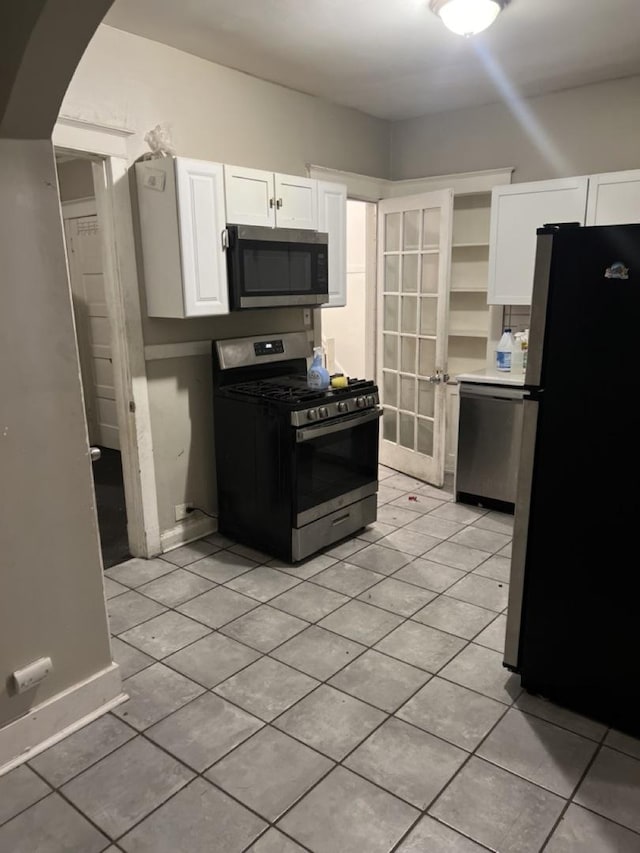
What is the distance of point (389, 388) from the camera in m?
4.66

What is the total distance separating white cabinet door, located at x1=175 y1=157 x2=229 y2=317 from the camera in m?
2.79

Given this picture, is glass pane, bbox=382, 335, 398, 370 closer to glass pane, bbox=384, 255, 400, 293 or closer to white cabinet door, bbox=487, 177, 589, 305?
glass pane, bbox=384, 255, 400, 293

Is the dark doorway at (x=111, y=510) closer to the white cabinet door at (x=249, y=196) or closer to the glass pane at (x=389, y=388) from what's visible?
the white cabinet door at (x=249, y=196)

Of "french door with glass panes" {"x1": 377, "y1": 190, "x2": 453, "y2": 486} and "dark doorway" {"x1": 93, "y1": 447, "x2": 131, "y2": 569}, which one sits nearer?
"dark doorway" {"x1": 93, "y1": 447, "x2": 131, "y2": 569}

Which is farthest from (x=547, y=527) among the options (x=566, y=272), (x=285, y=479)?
(x=285, y=479)

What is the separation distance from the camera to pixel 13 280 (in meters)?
1.73

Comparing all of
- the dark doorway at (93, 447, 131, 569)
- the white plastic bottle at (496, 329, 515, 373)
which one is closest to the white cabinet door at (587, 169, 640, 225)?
the white plastic bottle at (496, 329, 515, 373)

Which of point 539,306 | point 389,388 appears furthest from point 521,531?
point 389,388

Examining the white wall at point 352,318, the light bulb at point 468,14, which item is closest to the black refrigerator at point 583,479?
the light bulb at point 468,14

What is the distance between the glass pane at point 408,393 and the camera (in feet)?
14.5

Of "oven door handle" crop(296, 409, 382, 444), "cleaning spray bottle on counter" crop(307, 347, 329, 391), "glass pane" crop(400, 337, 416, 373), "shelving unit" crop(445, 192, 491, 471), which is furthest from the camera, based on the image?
"glass pane" crop(400, 337, 416, 373)

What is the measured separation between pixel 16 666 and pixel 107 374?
3554 millimetres

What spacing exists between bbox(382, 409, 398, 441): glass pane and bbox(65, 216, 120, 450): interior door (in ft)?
7.43

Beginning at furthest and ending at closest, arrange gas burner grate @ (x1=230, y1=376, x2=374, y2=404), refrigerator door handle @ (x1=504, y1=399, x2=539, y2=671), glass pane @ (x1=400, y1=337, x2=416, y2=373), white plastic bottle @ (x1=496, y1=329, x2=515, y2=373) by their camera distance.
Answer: glass pane @ (x1=400, y1=337, x2=416, y2=373) → white plastic bottle @ (x1=496, y1=329, x2=515, y2=373) → gas burner grate @ (x1=230, y1=376, x2=374, y2=404) → refrigerator door handle @ (x1=504, y1=399, x2=539, y2=671)
